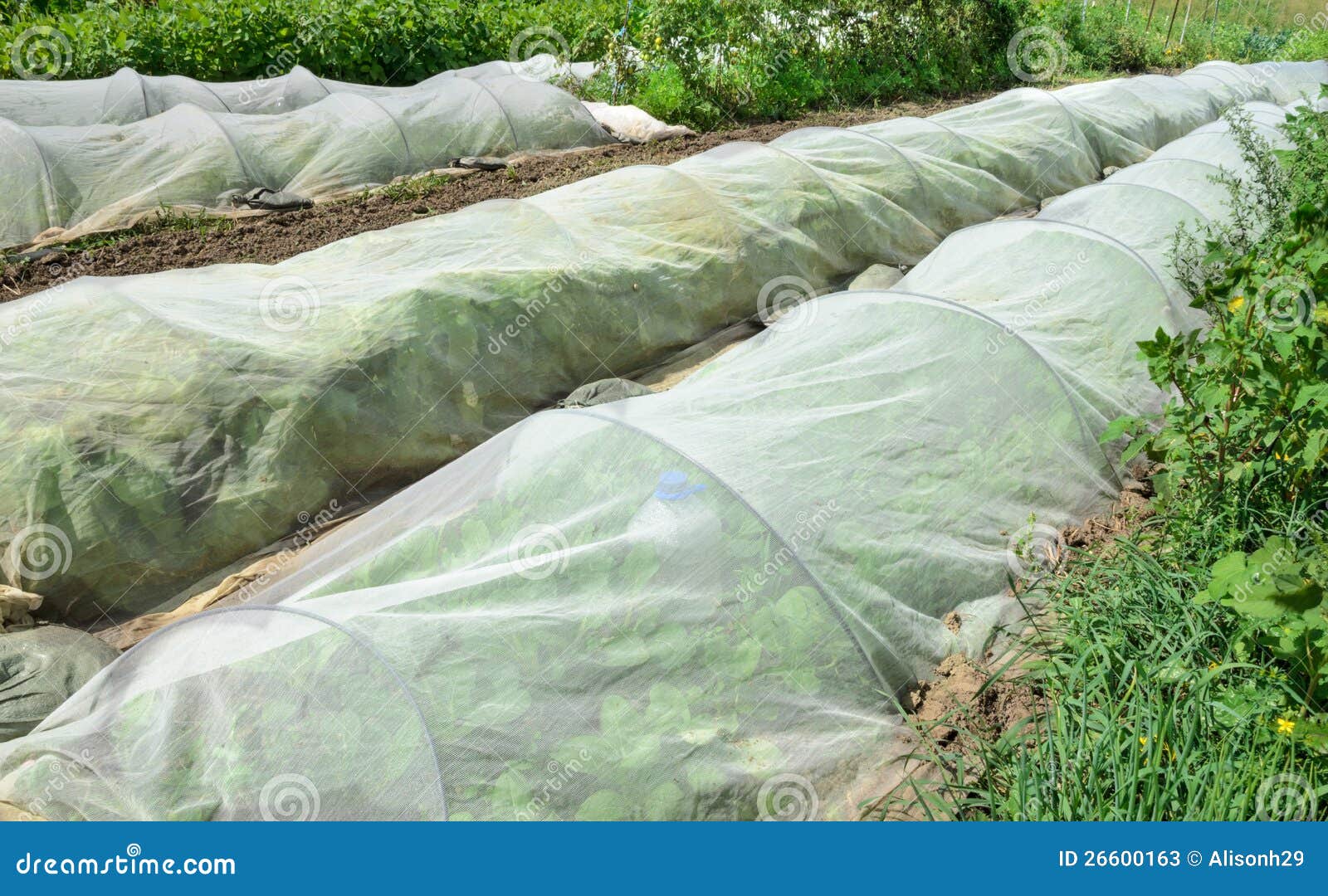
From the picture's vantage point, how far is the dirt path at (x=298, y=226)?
343 inches

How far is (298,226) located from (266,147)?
1587mm

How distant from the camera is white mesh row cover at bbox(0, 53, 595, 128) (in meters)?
11.0

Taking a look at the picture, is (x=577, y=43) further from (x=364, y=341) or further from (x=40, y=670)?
(x=40, y=670)

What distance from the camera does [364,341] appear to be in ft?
20.9

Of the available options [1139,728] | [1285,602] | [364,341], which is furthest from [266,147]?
[1285,602]

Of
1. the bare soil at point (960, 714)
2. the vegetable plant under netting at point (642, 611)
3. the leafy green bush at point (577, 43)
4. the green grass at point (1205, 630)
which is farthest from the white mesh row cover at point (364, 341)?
the leafy green bush at point (577, 43)

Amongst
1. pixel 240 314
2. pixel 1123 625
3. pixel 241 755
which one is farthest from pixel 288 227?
pixel 1123 625

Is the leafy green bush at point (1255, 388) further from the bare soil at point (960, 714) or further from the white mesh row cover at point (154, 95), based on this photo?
the white mesh row cover at point (154, 95)

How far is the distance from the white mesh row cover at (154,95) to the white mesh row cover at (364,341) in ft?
18.5

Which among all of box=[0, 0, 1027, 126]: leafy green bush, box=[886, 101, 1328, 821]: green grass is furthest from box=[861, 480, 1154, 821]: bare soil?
box=[0, 0, 1027, 126]: leafy green bush

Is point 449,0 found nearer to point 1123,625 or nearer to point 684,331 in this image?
point 684,331

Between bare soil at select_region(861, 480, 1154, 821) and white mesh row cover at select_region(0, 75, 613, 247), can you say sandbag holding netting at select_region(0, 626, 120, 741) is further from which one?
white mesh row cover at select_region(0, 75, 613, 247)

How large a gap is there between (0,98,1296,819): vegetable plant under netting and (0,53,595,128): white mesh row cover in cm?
905

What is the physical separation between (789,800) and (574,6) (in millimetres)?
17508
